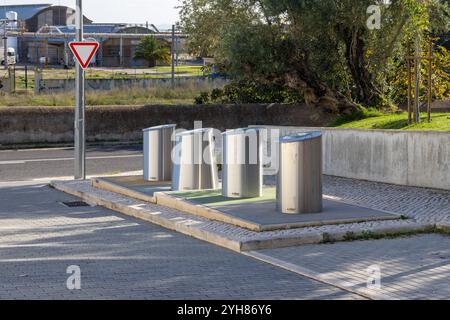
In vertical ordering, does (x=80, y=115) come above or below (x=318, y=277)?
above

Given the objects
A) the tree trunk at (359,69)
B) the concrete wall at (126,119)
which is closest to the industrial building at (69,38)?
the concrete wall at (126,119)

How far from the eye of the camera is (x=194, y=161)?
45.8 feet

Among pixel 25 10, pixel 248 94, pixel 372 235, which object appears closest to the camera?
pixel 372 235

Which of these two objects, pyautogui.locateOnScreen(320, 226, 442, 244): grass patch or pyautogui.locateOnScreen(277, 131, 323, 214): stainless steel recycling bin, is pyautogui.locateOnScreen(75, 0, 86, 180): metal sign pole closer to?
pyautogui.locateOnScreen(277, 131, 323, 214): stainless steel recycling bin

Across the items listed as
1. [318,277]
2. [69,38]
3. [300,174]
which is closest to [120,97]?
[300,174]

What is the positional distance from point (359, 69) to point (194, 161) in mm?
8743

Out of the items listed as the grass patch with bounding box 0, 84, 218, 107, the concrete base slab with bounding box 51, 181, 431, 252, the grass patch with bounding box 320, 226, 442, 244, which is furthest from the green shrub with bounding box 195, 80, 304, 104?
the grass patch with bounding box 320, 226, 442, 244

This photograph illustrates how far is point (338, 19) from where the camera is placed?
64.7 ft

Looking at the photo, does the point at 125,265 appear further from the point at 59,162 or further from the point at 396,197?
the point at 59,162

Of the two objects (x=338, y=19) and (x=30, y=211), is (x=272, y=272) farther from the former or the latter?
(x=338, y=19)

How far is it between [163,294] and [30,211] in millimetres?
6259

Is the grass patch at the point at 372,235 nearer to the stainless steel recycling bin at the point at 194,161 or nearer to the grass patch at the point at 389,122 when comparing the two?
the stainless steel recycling bin at the point at 194,161

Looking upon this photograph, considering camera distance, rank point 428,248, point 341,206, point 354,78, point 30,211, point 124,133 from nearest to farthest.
→ 1. point 428,248
2. point 341,206
3. point 30,211
4. point 354,78
5. point 124,133

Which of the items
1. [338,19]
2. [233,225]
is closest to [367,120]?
[338,19]
